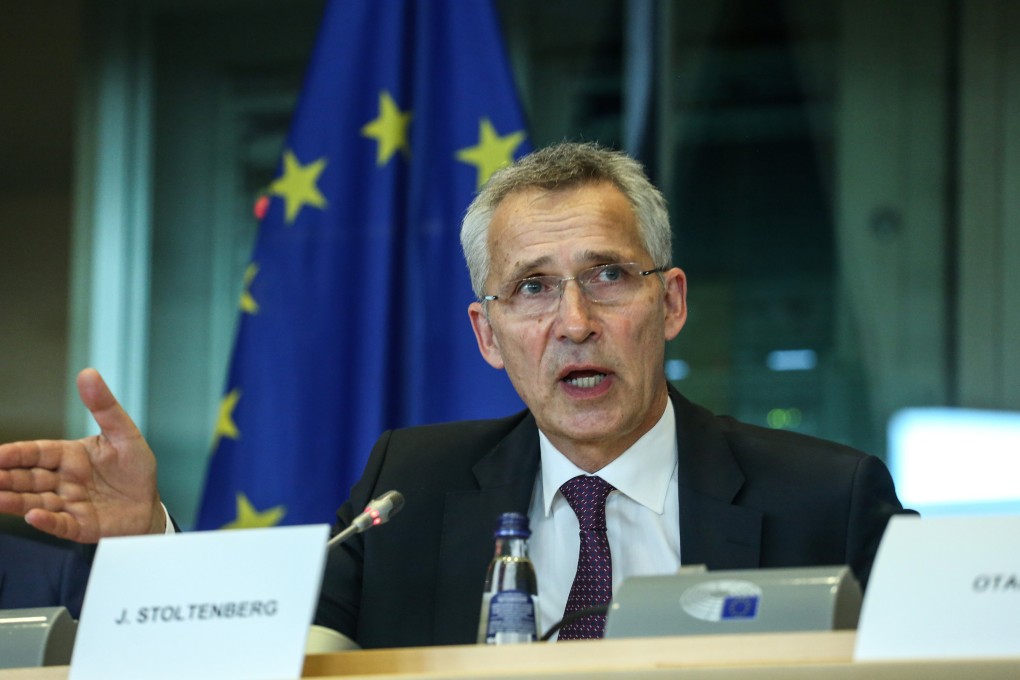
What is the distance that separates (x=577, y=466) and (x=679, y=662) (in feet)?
3.73

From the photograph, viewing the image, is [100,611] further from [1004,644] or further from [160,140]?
[160,140]

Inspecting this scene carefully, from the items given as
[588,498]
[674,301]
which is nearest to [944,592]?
[588,498]

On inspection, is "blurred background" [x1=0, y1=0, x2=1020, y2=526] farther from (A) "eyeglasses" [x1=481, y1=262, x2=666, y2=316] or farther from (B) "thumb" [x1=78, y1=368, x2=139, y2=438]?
(B) "thumb" [x1=78, y1=368, x2=139, y2=438]

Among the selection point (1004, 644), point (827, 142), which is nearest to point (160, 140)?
point (827, 142)

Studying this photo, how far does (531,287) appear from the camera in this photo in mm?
2283

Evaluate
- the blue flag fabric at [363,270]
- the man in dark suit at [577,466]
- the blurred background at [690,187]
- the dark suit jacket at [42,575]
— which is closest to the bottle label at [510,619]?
the man in dark suit at [577,466]

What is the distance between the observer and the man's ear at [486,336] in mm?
2430

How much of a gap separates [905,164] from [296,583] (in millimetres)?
3398

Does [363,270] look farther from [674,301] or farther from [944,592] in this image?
[944,592]

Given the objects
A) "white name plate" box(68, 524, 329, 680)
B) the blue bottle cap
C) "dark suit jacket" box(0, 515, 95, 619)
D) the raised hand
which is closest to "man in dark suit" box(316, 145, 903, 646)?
the raised hand

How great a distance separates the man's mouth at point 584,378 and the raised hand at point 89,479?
67cm

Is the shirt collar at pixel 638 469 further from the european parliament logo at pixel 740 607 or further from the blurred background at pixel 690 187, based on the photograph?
the blurred background at pixel 690 187

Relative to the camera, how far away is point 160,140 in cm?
479

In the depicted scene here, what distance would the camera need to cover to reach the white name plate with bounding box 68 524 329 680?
129 cm
